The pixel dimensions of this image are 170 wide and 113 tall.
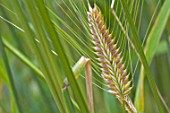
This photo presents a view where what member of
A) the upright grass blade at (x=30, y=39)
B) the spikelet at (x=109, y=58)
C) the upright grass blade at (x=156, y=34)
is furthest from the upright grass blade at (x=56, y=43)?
the upright grass blade at (x=156, y=34)

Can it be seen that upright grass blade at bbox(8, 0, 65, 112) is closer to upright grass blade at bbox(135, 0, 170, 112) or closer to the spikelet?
the spikelet

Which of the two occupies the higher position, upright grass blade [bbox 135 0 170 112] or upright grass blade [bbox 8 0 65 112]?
upright grass blade [bbox 8 0 65 112]

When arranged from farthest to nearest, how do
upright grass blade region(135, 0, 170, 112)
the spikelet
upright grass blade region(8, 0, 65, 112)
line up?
1. upright grass blade region(135, 0, 170, 112)
2. the spikelet
3. upright grass blade region(8, 0, 65, 112)

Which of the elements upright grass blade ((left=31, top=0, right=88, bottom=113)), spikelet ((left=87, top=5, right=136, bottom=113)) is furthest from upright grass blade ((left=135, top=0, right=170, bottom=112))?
upright grass blade ((left=31, top=0, right=88, bottom=113))

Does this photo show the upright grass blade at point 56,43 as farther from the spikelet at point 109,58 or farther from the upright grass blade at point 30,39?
the spikelet at point 109,58

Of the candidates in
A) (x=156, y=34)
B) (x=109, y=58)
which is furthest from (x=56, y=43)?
(x=156, y=34)

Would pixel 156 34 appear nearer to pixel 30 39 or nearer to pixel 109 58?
pixel 109 58

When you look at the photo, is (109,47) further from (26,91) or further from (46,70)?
(26,91)

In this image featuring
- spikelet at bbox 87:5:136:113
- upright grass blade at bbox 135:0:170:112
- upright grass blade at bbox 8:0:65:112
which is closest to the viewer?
upright grass blade at bbox 8:0:65:112
